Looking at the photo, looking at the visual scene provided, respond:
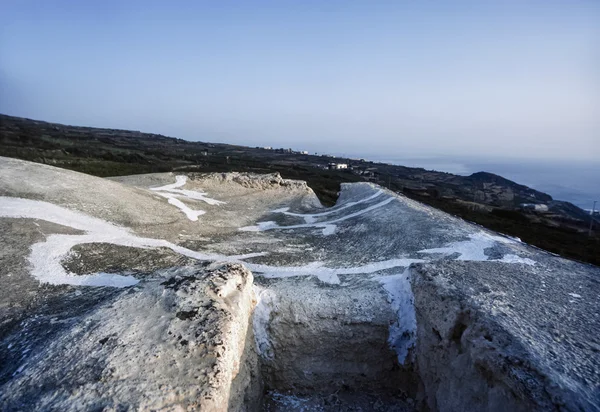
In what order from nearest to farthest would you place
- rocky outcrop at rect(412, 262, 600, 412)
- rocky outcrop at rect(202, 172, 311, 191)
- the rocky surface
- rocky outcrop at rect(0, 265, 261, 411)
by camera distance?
rocky outcrop at rect(412, 262, 600, 412), rocky outcrop at rect(0, 265, 261, 411), the rocky surface, rocky outcrop at rect(202, 172, 311, 191)

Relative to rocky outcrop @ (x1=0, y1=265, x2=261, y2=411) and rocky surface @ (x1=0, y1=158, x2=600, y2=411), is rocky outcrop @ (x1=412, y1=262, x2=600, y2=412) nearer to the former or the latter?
rocky surface @ (x1=0, y1=158, x2=600, y2=411)

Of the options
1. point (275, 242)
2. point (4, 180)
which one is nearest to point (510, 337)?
point (275, 242)

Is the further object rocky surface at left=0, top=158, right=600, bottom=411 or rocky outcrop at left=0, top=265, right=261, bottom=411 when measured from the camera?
rocky surface at left=0, top=158, right=600, bottom=411

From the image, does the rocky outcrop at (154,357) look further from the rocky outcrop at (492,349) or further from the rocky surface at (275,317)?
the rocky outcrop at (492,349)

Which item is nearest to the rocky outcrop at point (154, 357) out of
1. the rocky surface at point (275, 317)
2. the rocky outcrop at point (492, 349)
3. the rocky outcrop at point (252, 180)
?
the rocky surface at point (275, 317)

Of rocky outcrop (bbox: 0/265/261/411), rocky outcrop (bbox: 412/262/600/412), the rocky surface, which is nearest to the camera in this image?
rocky outcrop (bbox: 412/262/600/412)

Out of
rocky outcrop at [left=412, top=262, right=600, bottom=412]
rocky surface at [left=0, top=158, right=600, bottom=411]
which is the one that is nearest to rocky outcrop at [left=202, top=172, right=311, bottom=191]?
rocky surface at [left=0, top=158, right=600, bottom=411]

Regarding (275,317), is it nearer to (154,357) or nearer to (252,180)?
(154,357)

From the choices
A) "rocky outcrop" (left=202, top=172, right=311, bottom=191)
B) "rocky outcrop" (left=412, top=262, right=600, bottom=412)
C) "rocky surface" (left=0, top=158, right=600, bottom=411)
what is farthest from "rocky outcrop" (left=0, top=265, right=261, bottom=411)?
"rocky outcrop" (left=202, top=172, right=311, bottom=191)

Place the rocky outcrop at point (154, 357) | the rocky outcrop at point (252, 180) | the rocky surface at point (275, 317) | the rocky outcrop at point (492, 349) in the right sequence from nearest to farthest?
the rocky outcrop at point (492, 349) < the rocky outcrop at point (154, 357) < the rocky surface at point (275, 317) < the rocky outcrop at point (252, 180)

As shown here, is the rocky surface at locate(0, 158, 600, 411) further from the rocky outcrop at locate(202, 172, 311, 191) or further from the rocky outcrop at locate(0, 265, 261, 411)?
the rocky outcrop at locate(202, 172, 311, 191)
